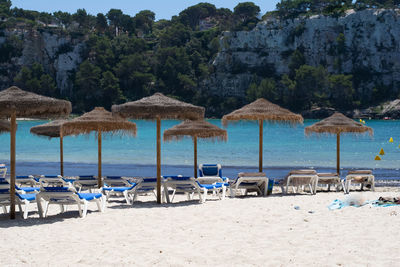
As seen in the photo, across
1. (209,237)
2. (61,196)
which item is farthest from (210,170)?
(209,237)

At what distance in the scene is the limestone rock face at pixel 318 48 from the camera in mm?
80250

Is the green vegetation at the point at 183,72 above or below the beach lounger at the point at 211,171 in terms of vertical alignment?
above

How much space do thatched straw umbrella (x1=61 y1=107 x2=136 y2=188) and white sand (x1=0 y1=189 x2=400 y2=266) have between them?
6.97 feet

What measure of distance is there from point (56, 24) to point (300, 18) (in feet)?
186

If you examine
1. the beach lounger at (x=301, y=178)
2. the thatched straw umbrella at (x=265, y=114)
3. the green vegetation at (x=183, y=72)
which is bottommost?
the beach lounger at (x=301, y=178)

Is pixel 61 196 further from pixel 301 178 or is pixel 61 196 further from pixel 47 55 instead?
pixel 47 55

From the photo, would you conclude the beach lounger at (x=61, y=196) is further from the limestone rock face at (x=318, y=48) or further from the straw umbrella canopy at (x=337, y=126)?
the limestone rock face at (x=318, y=48)

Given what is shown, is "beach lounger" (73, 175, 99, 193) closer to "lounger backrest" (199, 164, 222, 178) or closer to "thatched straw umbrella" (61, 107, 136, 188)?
"thatched straw umbrella" (61, 107, 136, 188)

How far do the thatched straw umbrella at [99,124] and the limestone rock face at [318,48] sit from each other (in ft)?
248

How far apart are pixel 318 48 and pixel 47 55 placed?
4952 cm

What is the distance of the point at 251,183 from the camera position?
852 cm

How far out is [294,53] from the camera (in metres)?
84.7

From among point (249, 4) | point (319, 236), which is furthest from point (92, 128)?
point (249, 4)

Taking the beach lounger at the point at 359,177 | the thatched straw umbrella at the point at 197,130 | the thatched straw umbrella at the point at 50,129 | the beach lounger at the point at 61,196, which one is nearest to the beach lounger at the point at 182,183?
the beach lounger at the point at 61,196
